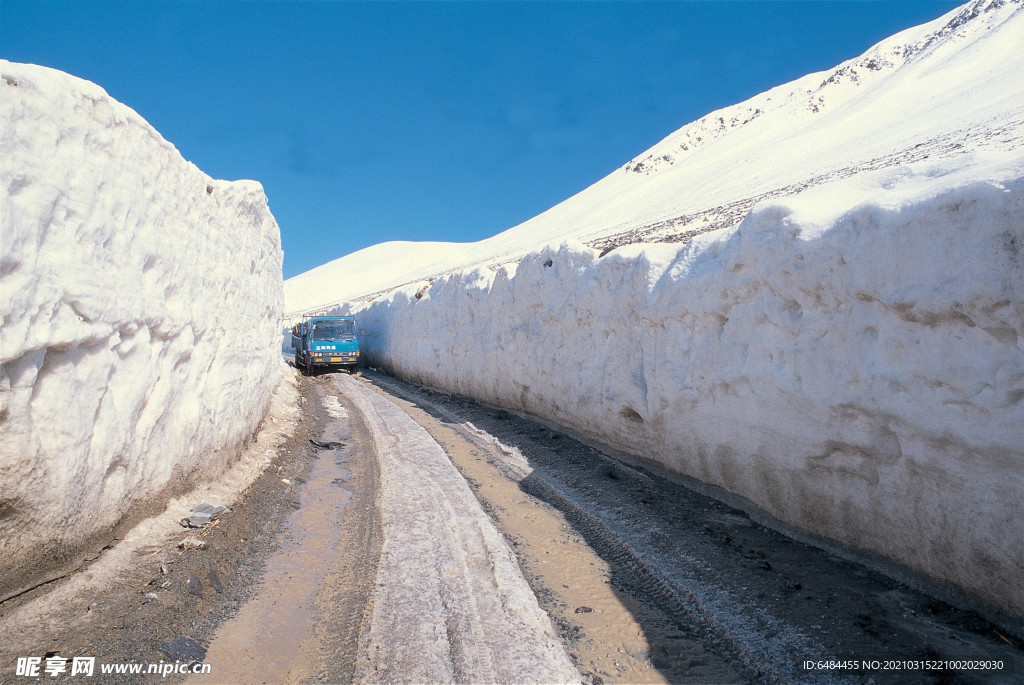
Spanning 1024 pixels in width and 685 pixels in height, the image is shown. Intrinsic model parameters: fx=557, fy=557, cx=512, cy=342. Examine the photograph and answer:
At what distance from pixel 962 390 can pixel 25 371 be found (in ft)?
18.7

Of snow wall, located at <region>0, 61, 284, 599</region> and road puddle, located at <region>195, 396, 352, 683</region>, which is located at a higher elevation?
snow wall, located at <region>0, 61, 284, 599</region>

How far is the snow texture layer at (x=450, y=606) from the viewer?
128 inches

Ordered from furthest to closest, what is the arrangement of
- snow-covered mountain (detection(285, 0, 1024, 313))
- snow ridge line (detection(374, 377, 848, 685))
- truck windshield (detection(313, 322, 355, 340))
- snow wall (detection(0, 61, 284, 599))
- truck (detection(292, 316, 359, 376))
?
1. snow-covered mountain (detection(285, 0, 1024, 313))
2. truck windshield (detection(313, 322, 355, 340))
3. truck (detection(292, 316, 359, 376))
4. snow wall (detection(0, 61, 284, 599))
5. snow ridge line (detection(374, 377, 848, 685))

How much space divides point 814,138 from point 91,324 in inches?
1971

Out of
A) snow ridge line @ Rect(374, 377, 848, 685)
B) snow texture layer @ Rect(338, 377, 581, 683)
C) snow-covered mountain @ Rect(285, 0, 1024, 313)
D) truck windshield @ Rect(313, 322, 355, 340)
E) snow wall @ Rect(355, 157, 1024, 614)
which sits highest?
snow-covered mountain @ Rect(285, 0, 1024, 313)

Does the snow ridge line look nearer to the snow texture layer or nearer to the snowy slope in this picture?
the snow texture layer

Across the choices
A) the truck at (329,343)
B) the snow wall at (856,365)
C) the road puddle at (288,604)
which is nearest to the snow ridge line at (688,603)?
the snow wall at (856,365)

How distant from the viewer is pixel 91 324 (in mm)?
3971

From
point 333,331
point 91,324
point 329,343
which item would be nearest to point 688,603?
point 91,324

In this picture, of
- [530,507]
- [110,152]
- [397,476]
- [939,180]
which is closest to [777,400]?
[939,180]

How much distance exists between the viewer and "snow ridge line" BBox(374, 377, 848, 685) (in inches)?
125

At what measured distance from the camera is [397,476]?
7316 mm

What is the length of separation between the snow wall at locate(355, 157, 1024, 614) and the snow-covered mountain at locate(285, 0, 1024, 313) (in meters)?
1.15

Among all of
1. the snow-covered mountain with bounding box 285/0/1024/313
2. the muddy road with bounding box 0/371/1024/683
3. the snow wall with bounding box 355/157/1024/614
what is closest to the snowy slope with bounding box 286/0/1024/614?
the snow wall with bounding box 355/157/1024/614
